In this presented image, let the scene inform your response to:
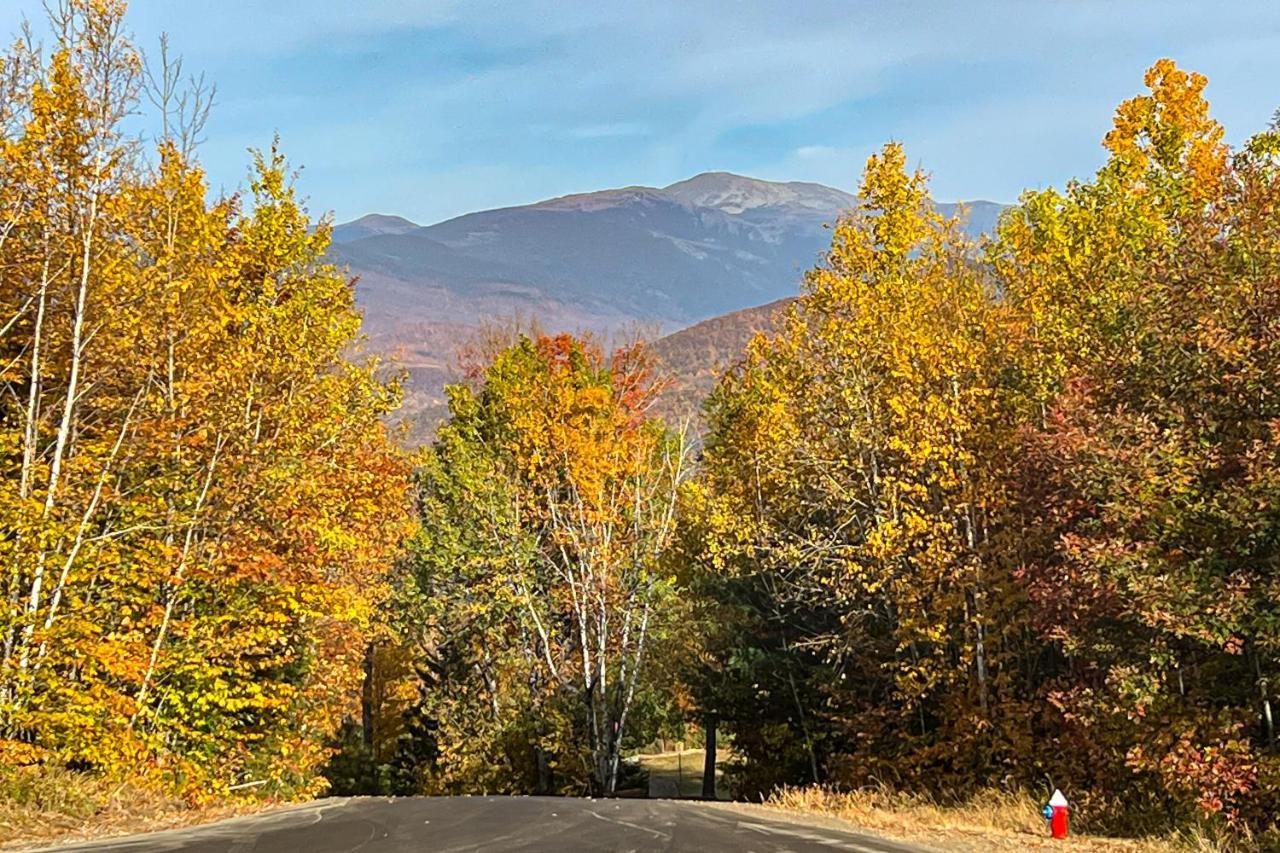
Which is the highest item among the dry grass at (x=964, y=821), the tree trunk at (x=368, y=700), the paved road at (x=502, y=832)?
the paved road at (x=502, y=832)

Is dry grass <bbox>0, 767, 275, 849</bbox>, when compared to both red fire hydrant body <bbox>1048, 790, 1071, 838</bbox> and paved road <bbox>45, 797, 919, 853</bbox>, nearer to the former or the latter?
paved road <bbox>45, 797, 919, 853</bbox>

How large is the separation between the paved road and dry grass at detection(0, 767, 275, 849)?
0.80m

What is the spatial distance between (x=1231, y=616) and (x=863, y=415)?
8.56 meters

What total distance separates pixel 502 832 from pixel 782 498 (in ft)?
42.3

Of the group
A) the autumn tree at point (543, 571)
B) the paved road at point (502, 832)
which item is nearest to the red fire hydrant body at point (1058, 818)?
the paved road at point (502, 832)

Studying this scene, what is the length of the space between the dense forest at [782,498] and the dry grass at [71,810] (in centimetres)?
35

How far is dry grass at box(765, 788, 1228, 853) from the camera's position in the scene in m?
11.7

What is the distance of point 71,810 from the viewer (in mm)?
12438

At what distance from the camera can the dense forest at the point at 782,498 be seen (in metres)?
13.4

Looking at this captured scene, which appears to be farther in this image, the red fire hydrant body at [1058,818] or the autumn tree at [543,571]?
the autumn tree at [543,571]

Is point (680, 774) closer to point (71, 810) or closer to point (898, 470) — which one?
point (898, 470)

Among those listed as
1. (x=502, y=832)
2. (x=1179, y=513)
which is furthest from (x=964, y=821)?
(x=502, y=832)

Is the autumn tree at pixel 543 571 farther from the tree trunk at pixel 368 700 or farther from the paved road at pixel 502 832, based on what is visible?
the paved road at pixel 502 832

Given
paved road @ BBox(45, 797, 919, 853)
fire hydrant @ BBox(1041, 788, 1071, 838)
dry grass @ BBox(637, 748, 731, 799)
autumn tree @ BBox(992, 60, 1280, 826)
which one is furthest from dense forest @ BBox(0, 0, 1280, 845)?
dry grass @ BBox(637, 748, 731, 799)
